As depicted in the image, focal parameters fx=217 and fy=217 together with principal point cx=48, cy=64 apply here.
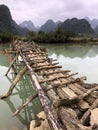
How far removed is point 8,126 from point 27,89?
2.74 meters

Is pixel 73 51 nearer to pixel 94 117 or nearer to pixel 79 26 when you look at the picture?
pixel 94 117

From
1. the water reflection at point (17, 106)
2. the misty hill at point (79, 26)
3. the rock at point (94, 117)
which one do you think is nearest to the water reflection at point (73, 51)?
the water reflection at point (17, 106)

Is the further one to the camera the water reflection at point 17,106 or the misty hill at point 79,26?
the misty hill at point 79,26

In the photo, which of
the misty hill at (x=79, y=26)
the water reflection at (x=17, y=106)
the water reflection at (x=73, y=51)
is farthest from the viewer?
the misty hill at (x=79, y=26)

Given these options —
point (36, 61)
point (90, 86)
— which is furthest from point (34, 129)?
point (36, 61)

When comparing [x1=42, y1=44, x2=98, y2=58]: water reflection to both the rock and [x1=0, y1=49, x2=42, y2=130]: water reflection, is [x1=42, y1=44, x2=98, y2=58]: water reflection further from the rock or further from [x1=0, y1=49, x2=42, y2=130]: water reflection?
the rock

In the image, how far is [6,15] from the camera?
69.1 meters

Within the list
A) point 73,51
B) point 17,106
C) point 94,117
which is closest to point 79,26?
point 73,51

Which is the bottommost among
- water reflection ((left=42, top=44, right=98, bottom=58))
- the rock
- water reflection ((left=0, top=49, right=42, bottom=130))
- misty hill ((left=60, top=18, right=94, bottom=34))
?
misty hill ((left=60, top=18, right=94, bottom=34))

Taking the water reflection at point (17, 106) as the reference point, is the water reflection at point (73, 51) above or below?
below

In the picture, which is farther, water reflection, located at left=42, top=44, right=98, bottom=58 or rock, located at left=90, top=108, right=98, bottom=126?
water reflection, located at left=42, top=44, right=98, bottom=58

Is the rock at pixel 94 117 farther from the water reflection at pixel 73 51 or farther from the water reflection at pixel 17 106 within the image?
the water reflection at pixel 73 51

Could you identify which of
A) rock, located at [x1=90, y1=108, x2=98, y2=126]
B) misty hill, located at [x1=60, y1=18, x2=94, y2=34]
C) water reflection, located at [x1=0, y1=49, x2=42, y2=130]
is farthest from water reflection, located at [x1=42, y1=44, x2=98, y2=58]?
misty hill, located at [x1=60, y1=18, x2=94, y2=34]

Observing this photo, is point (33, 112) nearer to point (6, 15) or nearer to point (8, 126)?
point (8, 126)
